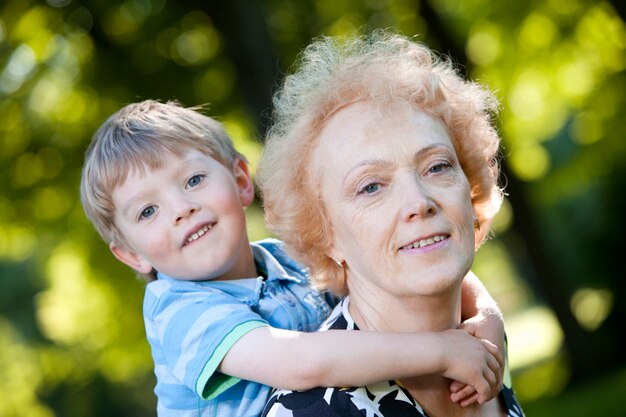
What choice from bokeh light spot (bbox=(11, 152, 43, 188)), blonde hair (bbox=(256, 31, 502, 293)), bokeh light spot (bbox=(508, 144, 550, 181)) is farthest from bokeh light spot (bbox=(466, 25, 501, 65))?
blonde hair (bbox=(256, 31, 502, 293))

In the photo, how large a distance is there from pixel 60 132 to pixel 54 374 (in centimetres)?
653

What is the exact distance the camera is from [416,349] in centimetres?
273

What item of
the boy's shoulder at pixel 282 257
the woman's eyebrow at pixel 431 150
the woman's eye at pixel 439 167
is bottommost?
the boy's shoulder at pixel 282 257

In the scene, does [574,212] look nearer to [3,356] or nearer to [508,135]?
[508,135]

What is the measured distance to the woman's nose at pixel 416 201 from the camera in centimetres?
274

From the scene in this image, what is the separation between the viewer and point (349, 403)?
2.72 meters

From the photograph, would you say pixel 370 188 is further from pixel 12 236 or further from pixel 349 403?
pixel 12 236

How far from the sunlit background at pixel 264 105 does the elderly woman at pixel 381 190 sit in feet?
21.4

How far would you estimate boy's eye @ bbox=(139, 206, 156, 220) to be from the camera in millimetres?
3306

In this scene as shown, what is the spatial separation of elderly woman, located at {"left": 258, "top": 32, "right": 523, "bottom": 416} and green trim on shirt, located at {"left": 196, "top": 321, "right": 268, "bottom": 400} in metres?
0.20

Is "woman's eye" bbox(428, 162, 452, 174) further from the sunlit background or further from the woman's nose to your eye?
the sunlit background

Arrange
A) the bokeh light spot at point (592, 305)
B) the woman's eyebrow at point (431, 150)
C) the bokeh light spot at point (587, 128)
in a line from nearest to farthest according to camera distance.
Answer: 1. the woman's eyebrow at point (431, 150)
2. the bokeh light spot at point (587, 128)
3. the bokeh light spot at point (592, 305)

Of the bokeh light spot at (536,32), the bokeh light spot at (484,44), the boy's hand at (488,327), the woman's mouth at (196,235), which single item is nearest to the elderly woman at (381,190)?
the boy's hand at (488,327)

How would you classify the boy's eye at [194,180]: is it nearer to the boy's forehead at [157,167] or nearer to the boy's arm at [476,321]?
the boy's forehead at [157,167]
